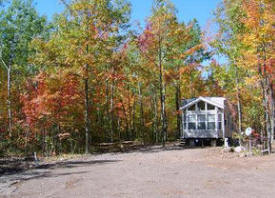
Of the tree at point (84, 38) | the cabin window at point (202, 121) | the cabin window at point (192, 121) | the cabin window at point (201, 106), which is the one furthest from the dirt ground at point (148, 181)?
the cabin window at point (201, 106)

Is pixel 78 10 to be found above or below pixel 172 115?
above

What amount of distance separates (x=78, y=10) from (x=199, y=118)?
11.1 metres

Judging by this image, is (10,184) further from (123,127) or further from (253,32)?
(123,127)

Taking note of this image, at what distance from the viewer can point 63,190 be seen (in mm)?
9117

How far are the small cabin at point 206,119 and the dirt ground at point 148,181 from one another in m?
10.9

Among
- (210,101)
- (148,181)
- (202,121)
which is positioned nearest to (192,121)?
(202,121)

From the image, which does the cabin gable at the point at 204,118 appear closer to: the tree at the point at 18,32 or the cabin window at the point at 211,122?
the cabin window at the point at 211,122

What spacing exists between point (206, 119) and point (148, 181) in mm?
15908

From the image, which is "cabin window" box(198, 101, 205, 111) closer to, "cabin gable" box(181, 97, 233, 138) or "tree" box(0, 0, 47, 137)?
"cabin gable" box(181, 97, 233, 138)

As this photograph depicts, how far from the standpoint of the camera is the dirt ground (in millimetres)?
8341

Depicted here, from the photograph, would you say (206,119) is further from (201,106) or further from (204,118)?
(201,106)

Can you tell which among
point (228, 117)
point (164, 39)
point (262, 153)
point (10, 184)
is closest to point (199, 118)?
point (228, 117)

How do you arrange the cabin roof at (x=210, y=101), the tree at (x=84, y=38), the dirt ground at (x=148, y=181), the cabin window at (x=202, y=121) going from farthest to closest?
the cabin window at (x=202, y=121), the cabin roof at (x=210, y=101), the tree at (x=84, y=38), the dirt ground at (x=148, y=181)

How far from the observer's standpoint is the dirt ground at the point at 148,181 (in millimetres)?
8341
